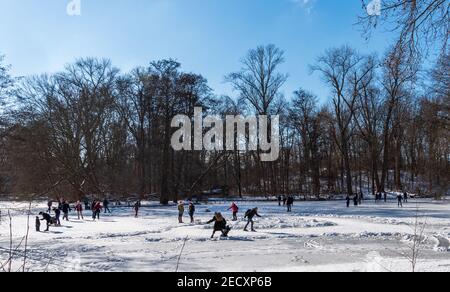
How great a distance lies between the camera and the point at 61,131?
43.5m

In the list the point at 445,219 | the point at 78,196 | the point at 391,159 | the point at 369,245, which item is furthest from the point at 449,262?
the point at 391,159

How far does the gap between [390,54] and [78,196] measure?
4118 cm

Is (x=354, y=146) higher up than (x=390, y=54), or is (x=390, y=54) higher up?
(x=354, y=146)

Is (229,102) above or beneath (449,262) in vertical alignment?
above

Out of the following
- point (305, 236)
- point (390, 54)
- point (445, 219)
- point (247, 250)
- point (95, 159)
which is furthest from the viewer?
point (95, 159)

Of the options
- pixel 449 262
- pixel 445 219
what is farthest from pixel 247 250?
pixel 445 219

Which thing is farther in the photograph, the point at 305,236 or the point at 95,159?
the point at 95,159
